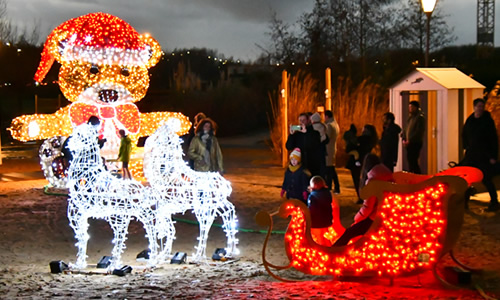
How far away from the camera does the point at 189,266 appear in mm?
8242

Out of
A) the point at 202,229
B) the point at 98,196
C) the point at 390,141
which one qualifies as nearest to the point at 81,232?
the point at 98,196

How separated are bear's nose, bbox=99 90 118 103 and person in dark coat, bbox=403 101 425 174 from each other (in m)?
5.95

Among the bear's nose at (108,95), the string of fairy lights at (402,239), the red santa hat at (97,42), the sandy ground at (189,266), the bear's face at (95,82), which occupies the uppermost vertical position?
the red santa hat at (97,42)

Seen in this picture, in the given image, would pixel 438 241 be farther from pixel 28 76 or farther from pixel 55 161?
pixel 28 76

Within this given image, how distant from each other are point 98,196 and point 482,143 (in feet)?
19.0

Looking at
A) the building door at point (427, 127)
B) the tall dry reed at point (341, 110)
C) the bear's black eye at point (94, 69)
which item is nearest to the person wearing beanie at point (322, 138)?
the building door at point (427, 127)

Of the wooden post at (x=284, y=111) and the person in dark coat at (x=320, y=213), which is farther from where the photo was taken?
the wooden post at (x=284, y=111)

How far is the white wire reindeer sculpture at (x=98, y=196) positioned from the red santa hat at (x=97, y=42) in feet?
19.1

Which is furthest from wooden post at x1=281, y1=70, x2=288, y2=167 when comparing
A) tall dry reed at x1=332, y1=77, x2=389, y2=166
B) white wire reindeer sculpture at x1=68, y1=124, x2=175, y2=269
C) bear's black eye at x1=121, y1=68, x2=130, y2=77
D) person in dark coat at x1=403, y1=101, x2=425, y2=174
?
white wire reindeer sculpture at x1=68, y1=124, x2=175, y2=269

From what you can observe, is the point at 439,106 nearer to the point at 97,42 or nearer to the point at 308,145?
the point at 308,145

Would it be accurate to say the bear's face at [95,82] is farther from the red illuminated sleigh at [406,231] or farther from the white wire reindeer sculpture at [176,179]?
the red illuminated sleigh at [406,231]

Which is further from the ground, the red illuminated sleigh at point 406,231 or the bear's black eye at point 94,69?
the bear's black eye at point 94,69

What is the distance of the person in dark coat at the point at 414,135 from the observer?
12.8 m

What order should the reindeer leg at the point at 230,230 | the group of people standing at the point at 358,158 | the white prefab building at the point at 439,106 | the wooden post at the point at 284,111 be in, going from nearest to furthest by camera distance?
the group of people standing at the point at 358,158, the reindeer leg at the point at 230,230, the white prefab building at the point at 439,106, the wooden post at the point at 284,111
